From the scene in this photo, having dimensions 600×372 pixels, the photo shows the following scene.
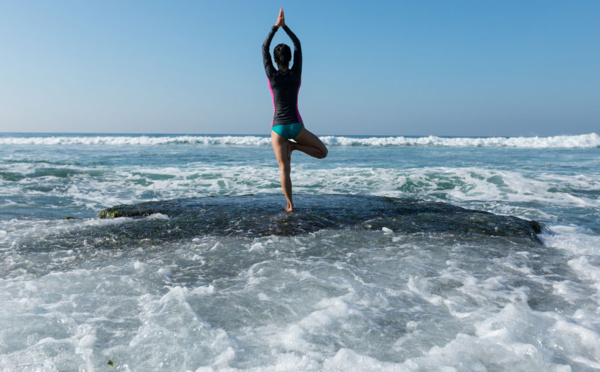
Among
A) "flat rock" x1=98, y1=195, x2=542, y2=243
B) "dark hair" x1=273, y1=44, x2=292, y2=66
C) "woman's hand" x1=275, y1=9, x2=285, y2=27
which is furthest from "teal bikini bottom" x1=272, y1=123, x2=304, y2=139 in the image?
"woman's hand" x1=275, y1=9, x2=285, y2=27

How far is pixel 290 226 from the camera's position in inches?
209

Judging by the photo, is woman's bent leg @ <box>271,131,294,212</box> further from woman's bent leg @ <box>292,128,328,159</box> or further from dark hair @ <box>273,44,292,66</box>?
dark hair @ <box>273,44,292,66</box>

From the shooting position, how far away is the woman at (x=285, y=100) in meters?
5.35

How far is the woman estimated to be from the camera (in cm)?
535

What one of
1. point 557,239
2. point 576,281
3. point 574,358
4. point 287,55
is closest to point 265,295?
point 574,358

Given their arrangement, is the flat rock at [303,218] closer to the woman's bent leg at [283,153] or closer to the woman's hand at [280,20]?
the woman's bent leg at [283,153]

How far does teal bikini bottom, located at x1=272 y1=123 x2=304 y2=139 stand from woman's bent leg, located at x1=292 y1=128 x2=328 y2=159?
69 mm

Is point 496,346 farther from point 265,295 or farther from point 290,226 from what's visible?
point 290,226

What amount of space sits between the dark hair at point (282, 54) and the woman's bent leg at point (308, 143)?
100cm

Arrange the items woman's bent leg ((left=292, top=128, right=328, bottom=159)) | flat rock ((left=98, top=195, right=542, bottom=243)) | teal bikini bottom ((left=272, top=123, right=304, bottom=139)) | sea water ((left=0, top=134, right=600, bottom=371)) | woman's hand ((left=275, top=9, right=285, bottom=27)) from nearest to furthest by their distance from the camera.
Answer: sea water ((left=0, top=134, right=600, bottom=371)) → flat rock ((left=98, top=195, right=542, bottom=243)) → woman's hand ((left=275, top=9, right=285, bottom=27)) → teal bikini bottom ((left=272, top=123, right=304, bottom=139)) → woman's bent leg ((left=292, top=128, right=328, bottom=159))

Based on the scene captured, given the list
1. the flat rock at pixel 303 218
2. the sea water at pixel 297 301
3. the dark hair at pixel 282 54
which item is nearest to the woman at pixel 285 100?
the dark hair at pixel 282 54

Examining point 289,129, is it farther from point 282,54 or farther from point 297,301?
point 297,301

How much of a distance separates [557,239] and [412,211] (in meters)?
1.98

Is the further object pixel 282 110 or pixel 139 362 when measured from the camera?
pixel 282 110
